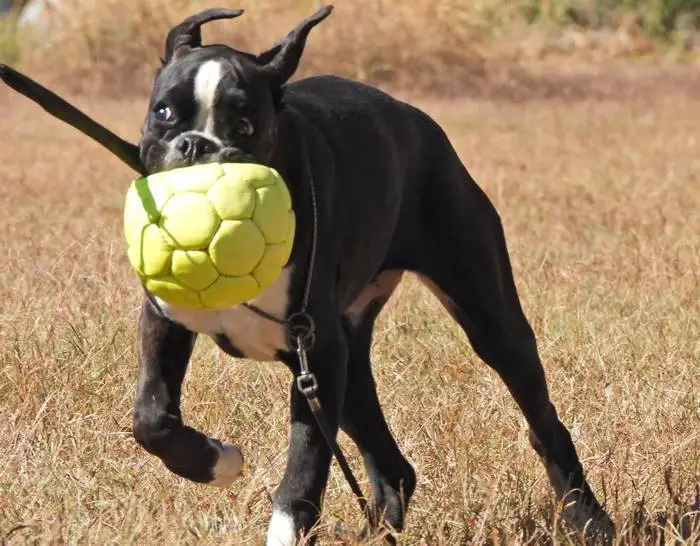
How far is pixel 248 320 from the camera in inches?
154

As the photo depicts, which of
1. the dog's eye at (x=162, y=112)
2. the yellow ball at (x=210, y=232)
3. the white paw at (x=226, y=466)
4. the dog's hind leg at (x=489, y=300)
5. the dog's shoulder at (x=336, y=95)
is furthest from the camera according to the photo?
the dog's hind leg at (x=489, y=300)

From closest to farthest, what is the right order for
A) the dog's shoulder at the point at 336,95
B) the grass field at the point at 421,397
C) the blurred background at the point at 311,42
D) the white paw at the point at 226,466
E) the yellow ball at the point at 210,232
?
1. the yellow ball at the point at 210,232
2. the white paw at the point at 226,466
3. the grass field at the point at 421,397
4. the dog's shoulder at the point at 336,95
5. the blurred background at the point at 311,42

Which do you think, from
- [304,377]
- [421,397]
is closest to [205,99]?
[304,377]

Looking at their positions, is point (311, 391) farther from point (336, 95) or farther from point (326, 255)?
point (336, 95)

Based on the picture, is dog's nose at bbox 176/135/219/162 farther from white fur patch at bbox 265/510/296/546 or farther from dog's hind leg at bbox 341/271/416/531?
dog's hind leg at bbox 341/271/416/531

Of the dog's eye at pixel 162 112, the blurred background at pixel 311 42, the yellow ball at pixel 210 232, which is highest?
the dog's eye at pixel 162 112

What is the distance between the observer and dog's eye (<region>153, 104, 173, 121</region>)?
3.79 metres

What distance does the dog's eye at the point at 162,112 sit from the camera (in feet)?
12.4

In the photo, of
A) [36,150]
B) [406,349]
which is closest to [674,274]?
[406,349]

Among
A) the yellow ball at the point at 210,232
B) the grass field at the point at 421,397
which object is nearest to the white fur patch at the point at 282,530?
the grass field at the point at 421,397

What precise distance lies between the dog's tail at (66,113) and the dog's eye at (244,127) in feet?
0.89

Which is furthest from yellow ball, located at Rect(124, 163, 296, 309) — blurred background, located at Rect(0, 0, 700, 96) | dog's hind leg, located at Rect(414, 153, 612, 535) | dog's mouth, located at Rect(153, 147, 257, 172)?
blurred background, located at Rect(0, 0, 700, 96)

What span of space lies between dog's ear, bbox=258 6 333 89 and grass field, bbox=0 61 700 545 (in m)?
1.18

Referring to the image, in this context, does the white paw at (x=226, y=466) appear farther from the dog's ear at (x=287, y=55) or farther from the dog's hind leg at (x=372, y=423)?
the dog's ear at (x=287, y=55)
